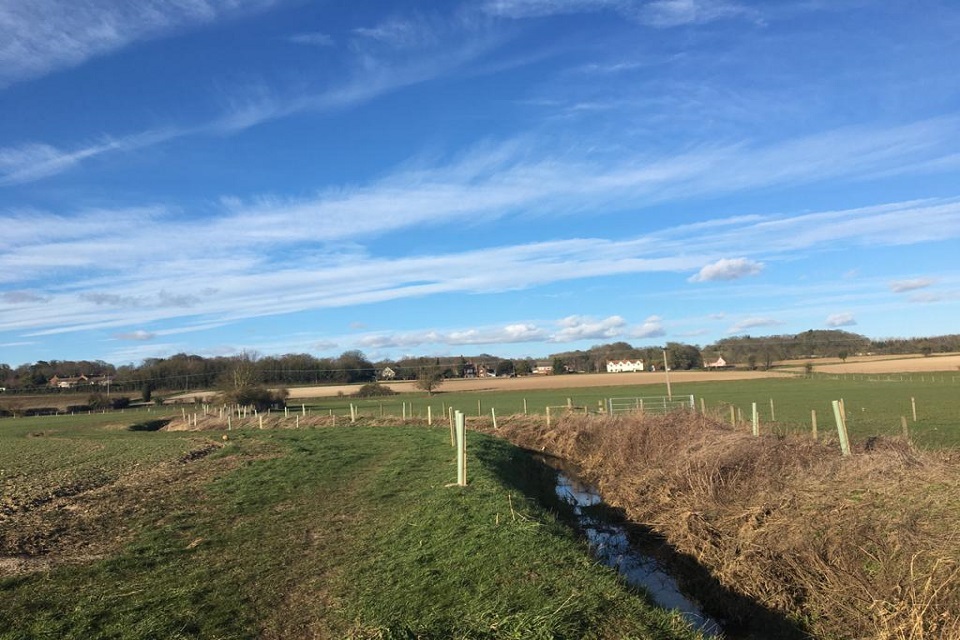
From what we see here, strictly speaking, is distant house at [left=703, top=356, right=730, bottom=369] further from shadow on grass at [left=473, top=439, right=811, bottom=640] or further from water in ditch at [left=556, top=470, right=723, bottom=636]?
water in ditch at [left=556, top=470, right=723, bottom=636]

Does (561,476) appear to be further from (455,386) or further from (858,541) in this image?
(455,386)

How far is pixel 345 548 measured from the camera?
9484 millimetres

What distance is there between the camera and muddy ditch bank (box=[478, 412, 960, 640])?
22.2ft

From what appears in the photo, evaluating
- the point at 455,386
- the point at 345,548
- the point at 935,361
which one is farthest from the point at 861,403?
the point at 455,386

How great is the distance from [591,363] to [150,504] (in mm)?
118060

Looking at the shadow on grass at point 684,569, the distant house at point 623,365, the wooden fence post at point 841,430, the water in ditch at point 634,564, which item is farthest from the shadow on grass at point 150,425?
the distant house at point 623,365

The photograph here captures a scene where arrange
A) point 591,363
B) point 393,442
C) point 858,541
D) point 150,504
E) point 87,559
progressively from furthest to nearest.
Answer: point 591,363 < point 393,442 < point 150,504 < point 87,559 < point 858,541

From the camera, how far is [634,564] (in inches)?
434

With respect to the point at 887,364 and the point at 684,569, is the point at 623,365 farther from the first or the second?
the point at 684,569

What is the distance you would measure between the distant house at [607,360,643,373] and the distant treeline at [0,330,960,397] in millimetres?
1770

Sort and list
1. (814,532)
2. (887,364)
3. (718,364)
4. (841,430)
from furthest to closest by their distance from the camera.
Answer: (718,364)
(887,364)
(841,430)
(814,532)

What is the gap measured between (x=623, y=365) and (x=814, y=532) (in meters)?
116

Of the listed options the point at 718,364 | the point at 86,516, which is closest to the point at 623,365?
A: the point at 718,364

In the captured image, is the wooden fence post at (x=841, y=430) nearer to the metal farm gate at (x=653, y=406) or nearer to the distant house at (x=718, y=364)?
the metal farm gate at (x=653, y=406)
